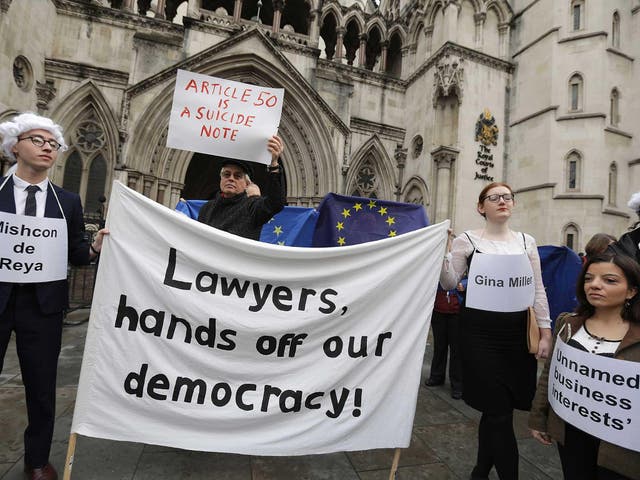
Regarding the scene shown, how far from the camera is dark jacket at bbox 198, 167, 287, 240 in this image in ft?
8.25

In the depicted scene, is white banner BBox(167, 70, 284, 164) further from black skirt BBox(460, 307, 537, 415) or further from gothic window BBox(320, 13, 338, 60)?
gothic window BBox(320, 13, 338, 60)

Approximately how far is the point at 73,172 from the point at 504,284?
1513cm

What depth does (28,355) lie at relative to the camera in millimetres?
2152

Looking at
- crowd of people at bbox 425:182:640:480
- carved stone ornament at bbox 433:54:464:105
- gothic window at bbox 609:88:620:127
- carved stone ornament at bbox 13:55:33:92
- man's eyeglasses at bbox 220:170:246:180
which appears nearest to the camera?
crowd of people at bbox 425:182:640:480

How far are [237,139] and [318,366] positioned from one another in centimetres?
176

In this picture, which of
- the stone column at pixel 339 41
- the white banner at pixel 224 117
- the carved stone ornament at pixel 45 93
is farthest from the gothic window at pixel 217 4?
the white banner at pixel 224 117

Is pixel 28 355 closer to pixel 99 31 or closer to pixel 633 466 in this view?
pixel 633 466

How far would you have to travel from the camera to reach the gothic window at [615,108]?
12791 mm

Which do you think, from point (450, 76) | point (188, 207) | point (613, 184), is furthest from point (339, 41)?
point (188, 207)

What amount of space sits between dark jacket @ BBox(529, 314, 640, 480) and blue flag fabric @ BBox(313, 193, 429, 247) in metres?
2.22

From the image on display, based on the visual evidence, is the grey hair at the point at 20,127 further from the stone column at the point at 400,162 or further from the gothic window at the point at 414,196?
the stone column at the point at 400,162

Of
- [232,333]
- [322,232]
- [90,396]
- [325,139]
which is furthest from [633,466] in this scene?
[325,139]

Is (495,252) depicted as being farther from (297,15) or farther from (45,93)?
(297,15)

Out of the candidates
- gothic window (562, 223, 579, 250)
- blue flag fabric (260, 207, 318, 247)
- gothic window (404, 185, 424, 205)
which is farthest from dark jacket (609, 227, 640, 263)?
gothic window (404, 185, 424, 205)
